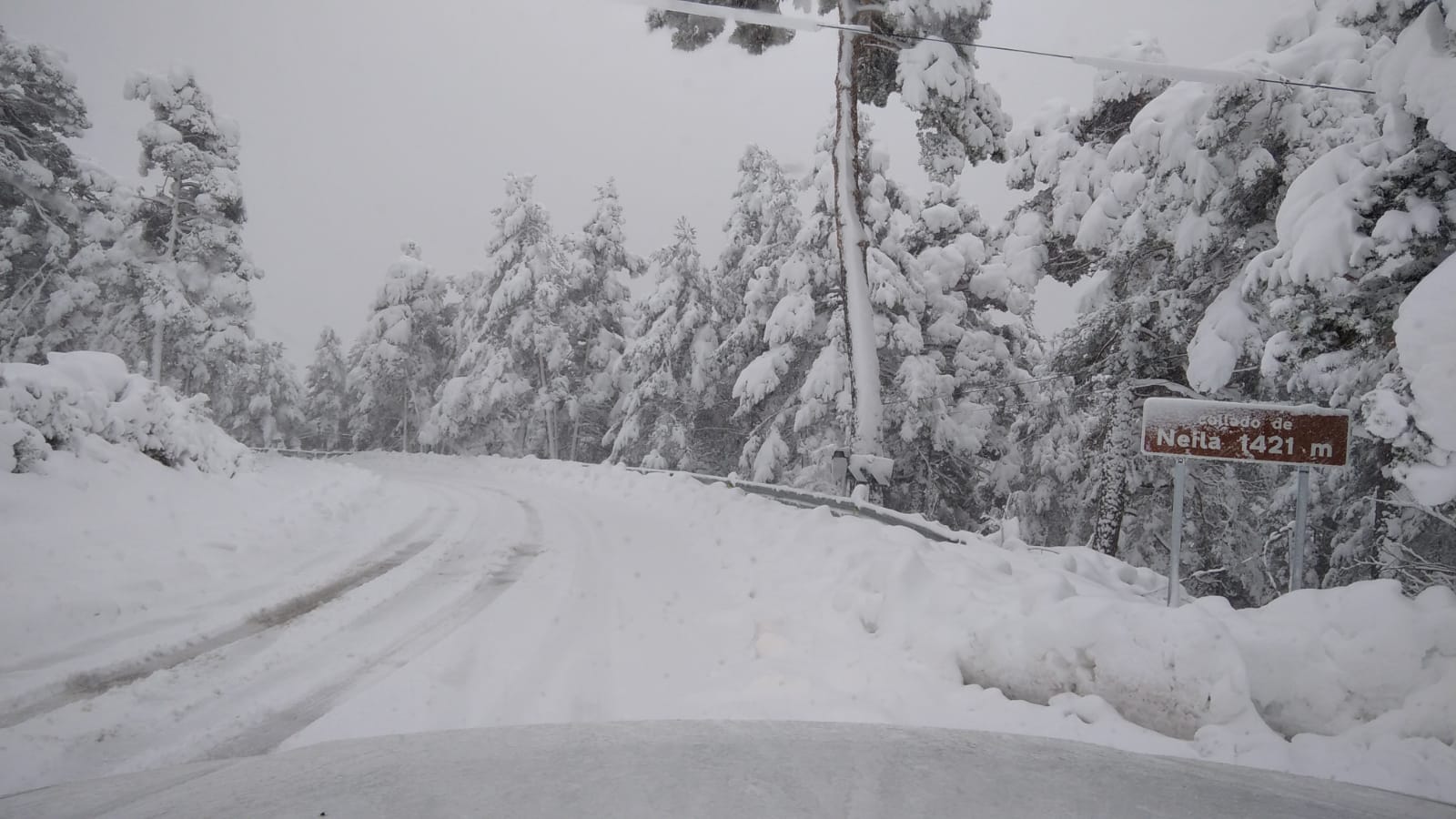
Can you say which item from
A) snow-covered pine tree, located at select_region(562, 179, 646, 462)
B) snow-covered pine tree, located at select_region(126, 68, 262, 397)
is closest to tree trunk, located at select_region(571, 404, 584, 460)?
snow-covered pine tree, located at select_region(562, 179, 646, 462)

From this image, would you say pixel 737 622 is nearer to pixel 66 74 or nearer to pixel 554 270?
pixel 66 74

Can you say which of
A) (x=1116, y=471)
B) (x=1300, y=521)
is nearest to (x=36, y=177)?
(x=1300, y=521)

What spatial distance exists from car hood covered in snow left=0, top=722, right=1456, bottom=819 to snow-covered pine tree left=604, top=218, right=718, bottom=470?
23.4 meters

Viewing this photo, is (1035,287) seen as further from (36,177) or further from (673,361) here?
(36,177)

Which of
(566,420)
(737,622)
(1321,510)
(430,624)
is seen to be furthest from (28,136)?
(566,420)

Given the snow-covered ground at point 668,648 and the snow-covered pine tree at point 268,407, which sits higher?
the snow-covered pine tree at point 268,407

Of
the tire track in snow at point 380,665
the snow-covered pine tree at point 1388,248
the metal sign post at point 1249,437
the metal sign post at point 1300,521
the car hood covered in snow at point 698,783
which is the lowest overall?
the tire track in snow at point 380,665

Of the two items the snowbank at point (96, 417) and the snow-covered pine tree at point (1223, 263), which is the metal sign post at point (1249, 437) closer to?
the snow-covered pine tree at point (1223, 263)

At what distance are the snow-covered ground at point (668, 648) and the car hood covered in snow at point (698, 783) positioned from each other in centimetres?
99

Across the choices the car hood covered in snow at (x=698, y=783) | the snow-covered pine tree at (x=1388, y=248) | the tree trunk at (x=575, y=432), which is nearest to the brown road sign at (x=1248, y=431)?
the snow-covered pine tree at (x=1388, y=248)

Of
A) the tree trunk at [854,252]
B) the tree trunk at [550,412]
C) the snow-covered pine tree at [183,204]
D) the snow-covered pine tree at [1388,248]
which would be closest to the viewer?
the snow-covered pine tree at [1388,248]

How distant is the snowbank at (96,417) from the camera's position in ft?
27.6

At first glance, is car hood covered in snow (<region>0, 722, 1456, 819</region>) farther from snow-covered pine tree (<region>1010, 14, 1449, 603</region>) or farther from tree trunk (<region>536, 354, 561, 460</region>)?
tree trunk (<region>536, 354, 561, 460</region>)

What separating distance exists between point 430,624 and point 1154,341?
13.7 metres
